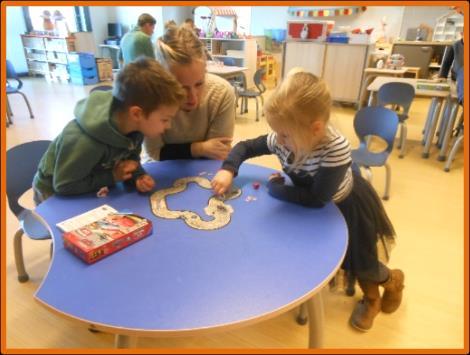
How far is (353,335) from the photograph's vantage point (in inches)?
54.9

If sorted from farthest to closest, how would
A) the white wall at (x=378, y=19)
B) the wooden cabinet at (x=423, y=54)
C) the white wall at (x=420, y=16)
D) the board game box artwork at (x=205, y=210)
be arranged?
the white wall at (x=378, y=19), the white wall at (x=420, y=16), the wooden cabinet at (x=423, y=54), the board game box artwork at (x=205, y=210)

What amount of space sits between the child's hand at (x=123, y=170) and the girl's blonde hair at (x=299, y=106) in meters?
0.51

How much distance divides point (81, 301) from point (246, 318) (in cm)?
33

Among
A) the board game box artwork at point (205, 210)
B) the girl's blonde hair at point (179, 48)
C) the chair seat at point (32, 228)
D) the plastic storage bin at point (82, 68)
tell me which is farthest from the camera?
the plastic storage bin at point (82, 68)

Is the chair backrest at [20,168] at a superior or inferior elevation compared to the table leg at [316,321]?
superior

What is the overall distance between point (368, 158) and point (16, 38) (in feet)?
25.7

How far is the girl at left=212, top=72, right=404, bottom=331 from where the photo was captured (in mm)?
970

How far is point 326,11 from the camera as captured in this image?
6.98 metres

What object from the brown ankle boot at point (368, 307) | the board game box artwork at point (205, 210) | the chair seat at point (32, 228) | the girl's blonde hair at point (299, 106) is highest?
the girl's blonde hair at point (299, 106)

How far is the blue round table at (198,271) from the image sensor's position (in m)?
0.65

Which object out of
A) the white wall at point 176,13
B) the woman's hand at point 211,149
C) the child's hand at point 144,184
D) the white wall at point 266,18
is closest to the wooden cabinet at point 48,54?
the white wall at point 176,13

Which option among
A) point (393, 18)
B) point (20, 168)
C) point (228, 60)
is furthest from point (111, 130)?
point (393, 18)

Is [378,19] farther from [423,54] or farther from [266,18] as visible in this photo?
[266,18]

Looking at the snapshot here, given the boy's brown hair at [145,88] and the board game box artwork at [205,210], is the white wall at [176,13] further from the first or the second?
the board game box artwork at [205,210]
